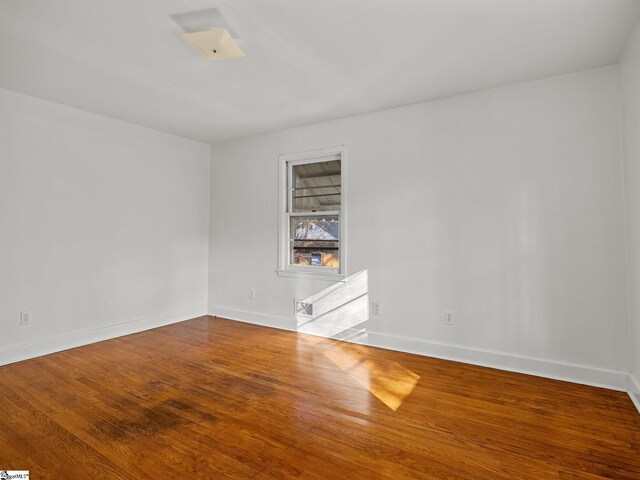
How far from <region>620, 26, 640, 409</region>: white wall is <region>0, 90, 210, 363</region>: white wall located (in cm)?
468

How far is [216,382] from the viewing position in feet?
9.11

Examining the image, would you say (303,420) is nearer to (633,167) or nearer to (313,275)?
(313,275)

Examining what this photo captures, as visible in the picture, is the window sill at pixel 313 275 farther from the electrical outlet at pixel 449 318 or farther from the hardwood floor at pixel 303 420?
the electrical outlet at pixel 449 318

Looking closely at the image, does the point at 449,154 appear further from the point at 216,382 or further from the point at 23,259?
the point at 23,259

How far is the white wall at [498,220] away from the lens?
2734 mm

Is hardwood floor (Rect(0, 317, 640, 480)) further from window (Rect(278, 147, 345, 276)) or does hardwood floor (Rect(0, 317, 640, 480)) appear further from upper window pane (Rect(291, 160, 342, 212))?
upper window pane (Rect(291, 160, 342, 212))

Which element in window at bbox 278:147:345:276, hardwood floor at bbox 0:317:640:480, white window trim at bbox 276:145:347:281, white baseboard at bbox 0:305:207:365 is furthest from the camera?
window at bbox 278:147:345:276

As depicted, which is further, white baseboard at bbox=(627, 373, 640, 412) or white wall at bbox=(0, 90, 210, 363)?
white wall at bbox=(0, 90, 210, 363)

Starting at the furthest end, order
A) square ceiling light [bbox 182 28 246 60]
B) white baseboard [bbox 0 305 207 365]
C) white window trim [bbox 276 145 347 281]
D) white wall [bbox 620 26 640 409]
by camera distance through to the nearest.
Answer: white window trim [bbox 276 145 347 281], white baseboard [bbox 0 305 207 365], white wall [bbox 620 26 640 409], square ceiling light [bbox 182 28 246 60]

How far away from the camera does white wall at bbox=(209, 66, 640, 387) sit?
273 centimetres

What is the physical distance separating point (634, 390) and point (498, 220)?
1.53 m

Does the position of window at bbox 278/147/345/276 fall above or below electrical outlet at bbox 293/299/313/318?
above

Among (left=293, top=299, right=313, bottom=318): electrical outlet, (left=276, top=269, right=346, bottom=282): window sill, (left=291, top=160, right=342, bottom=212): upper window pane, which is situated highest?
(left=291, top=160, right=342, bottom=212): upper window pane

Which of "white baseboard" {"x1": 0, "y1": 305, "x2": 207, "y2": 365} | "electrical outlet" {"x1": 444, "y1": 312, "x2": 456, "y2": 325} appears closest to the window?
"electrical outlet" {"x1": 444, "y1": 312, "x2": 456, "y2": 325}
